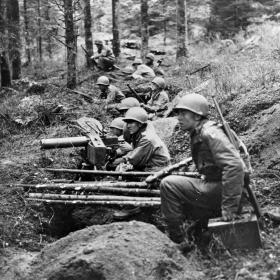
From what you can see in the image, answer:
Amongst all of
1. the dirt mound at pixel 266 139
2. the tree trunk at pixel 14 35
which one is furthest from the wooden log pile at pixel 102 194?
the tree trunk at pixel 14 35

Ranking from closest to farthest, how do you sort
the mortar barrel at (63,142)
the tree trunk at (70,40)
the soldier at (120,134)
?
1. the mortar barrel at (63,142)
2. the soldier at (120,134)
3. the tree trunk at (70,40)

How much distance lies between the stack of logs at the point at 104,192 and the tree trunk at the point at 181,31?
11994 millimetres

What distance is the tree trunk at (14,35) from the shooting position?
15.4 metres

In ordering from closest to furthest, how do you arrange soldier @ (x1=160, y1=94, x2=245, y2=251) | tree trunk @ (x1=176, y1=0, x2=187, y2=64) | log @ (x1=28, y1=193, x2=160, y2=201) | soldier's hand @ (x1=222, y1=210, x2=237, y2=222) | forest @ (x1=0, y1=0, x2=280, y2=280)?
forest @ (x1=0, y1=0, x2=280, y2=280), soldier's hand @ (x1=222, y1=210, x2=237, y2=222), soldier @ (x1=160, y1=94, x2=245, y2=251), log @ (x1=28, y1=193, x2=160, y2=201), tree trunk @ (x1=176, y1=0, x2=187, y2=64)

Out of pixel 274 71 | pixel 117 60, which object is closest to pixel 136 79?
pixel 117 60

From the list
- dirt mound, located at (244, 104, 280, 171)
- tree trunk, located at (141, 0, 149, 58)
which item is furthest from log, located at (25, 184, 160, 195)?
tree trunk, located at (141, 0, 149, 58)

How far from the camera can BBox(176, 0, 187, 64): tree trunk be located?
17.7m

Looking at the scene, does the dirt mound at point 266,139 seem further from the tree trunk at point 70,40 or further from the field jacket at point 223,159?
the tree trunk at point 70,40

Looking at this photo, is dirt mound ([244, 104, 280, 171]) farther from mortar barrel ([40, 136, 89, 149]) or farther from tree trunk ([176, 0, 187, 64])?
tree trunk ([176, 0, 187, 64])

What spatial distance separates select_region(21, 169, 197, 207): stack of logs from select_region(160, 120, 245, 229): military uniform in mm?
615

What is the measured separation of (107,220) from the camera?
6.43 metres

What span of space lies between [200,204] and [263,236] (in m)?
0.79

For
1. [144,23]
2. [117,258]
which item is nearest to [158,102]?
[144,23]

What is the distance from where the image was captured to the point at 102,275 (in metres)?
4.25
